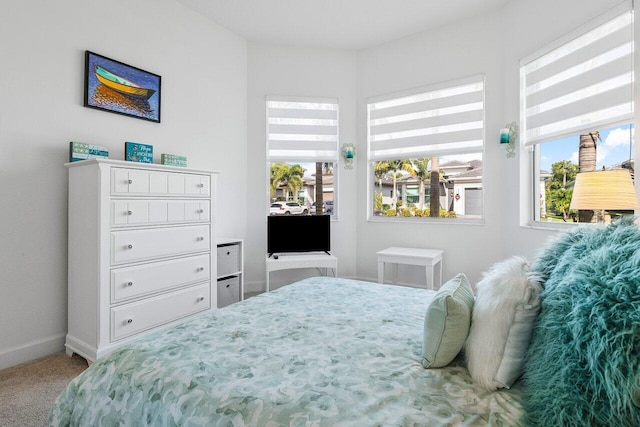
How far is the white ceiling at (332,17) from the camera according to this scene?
3.28m

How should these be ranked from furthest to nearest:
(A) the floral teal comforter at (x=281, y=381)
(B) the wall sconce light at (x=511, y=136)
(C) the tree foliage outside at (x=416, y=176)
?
(C) the tree foliage outside at (x=416, y=176)
(B) the wall sconce light at (x=511, y=136)
(A) the floral teal comforter at (x=281, y=381)

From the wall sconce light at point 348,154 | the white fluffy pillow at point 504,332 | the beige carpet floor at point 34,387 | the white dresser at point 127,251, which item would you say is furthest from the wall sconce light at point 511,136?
the beige carpet floor at point 34,387

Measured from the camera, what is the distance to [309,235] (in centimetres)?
390

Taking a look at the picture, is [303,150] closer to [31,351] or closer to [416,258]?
[416,258]

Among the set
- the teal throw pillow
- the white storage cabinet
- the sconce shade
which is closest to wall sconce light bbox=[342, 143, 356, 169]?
the white storage cabinet

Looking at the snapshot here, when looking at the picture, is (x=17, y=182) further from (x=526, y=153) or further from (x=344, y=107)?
(x=526, y=153)

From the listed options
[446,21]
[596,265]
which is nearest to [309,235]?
[446,21]

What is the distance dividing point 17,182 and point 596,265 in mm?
3095

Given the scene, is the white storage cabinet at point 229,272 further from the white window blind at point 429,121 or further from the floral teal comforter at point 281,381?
the white window blind at point 429,121

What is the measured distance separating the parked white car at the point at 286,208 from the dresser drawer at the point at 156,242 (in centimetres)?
142

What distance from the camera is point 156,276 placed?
2.40m

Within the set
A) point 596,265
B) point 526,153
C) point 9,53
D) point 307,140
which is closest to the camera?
point 596,265

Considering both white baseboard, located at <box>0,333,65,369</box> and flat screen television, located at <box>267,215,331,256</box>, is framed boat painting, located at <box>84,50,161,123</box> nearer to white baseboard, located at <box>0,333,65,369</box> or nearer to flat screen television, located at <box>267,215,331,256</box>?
flat screen television, located at <box>267,215,331,256</box>

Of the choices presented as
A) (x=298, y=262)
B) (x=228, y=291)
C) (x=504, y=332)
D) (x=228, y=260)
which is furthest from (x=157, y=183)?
(x=504, y=332)
